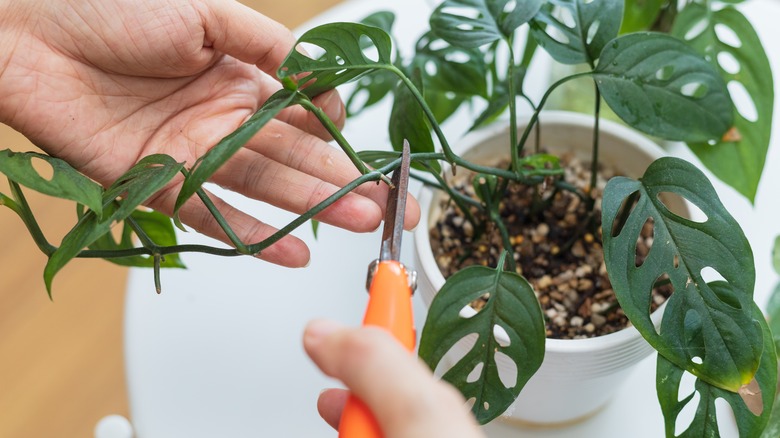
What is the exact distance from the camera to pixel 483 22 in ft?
2.38

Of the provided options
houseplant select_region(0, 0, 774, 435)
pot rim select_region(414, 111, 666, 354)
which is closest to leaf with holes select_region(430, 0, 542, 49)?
houseplant select_region(0, 0, 774, 435)

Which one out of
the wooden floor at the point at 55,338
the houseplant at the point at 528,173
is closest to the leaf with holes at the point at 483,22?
the houseplant at the point at 528,173

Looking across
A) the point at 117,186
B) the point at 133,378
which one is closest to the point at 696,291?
the point at 117,186

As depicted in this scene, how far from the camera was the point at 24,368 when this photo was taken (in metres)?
1.43

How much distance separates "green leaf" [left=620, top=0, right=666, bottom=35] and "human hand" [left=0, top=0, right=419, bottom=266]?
1.20 ft

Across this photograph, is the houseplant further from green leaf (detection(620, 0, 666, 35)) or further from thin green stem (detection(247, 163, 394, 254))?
green leaf (detection(620, 0, 666, 35))

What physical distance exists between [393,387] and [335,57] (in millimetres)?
335

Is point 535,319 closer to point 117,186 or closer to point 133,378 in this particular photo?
point 117,186

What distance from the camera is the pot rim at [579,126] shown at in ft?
2.12

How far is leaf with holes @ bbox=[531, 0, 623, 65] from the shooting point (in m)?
0.71

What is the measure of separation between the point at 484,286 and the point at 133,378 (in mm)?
433

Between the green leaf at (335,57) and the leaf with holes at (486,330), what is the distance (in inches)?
7.6

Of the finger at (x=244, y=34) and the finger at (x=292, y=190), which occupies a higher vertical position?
the finger at (x=244, y=34)

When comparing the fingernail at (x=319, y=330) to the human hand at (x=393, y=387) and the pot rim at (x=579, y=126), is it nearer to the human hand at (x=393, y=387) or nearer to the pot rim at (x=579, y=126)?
the human hand at (x=393, y=387)
